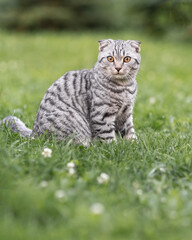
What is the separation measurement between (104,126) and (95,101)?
31 cm

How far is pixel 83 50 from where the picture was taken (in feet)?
38.8

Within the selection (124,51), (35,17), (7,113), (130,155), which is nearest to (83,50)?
(35,17)

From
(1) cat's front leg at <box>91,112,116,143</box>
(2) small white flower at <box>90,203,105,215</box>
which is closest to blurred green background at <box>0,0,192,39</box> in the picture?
(1) cat's front leg at <box>91,112,116,143</box>

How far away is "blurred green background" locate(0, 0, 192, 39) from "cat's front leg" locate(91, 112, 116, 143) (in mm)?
11363

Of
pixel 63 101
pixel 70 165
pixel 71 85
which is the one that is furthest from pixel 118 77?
pixel 70 165

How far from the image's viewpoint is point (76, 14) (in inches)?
625

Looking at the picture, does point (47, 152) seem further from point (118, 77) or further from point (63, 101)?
point (118, 77)

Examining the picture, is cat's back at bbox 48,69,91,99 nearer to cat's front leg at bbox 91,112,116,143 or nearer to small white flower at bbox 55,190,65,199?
cat's front leg at bbox 91,112,116,143

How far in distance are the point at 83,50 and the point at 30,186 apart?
964cm

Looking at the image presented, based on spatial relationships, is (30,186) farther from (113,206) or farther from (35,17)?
(35,17)

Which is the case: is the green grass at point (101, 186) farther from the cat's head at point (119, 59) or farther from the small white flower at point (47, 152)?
the cat's head at point (119, 59)

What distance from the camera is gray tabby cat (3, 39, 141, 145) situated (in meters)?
3.94

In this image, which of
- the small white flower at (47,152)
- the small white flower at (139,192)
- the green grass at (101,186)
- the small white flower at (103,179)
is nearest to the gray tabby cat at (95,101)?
the green grass at (101,186)

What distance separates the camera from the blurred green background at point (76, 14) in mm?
15016
